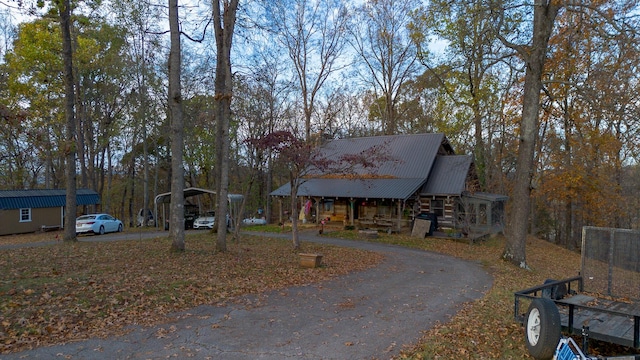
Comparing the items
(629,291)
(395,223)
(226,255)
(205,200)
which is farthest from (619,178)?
(205,200)

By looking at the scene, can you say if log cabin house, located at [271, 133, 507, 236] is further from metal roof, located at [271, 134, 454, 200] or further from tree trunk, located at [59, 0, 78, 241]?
tree trunk, located at [59, 0, 78, 241]

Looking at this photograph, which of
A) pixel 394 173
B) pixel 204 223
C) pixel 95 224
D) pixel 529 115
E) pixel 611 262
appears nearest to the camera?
pixel 611 262

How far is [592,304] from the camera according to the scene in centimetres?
630

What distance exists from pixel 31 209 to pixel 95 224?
16.2 ft

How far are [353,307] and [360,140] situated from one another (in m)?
24.0

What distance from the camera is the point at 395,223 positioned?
81.5 ft

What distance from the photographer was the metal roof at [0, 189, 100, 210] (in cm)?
2448

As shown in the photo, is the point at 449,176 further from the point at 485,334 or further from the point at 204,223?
the point at 485,334

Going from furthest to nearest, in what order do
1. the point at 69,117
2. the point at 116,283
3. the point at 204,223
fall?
the point at 204,223 → the point at 69,117 → the point at 116,283

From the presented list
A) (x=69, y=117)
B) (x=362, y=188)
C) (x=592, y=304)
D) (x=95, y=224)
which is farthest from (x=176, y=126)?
(x=95, y=224)

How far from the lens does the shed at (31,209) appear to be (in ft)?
80.0

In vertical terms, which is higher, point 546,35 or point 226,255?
point 546,35

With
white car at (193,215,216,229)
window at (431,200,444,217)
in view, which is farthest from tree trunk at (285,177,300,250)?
white car at (193,215,216,229)

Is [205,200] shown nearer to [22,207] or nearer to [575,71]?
[22,207]
